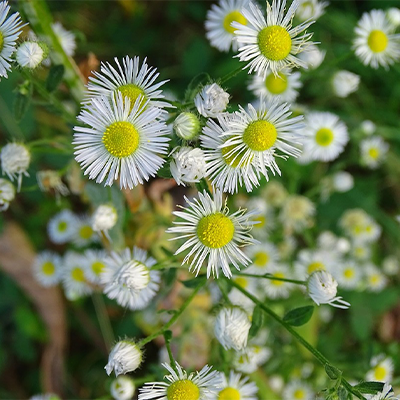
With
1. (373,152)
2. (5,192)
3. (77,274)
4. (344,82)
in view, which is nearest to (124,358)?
(5,192)

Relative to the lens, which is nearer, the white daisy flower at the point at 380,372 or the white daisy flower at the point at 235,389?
the white daisy flower at the point at 235,389

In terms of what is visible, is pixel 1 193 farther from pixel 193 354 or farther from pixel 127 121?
pixel 193 354

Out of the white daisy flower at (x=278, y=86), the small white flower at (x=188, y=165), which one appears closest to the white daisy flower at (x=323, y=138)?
the white daisy flower at (x=278, y=86)

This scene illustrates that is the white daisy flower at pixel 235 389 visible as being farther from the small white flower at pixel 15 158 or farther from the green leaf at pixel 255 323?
the small white flower at pixel 15 158

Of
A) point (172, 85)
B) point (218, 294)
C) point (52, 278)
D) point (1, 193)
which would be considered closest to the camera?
point (1, 193)

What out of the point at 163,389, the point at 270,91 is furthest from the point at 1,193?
the point at 270,91

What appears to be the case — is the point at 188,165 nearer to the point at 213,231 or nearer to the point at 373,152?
the point at 213,231
